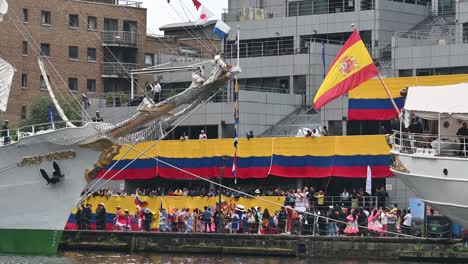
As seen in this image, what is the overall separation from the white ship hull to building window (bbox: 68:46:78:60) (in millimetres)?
47271

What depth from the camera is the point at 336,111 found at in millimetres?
70500

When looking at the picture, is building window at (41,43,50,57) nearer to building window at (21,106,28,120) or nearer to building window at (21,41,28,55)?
building window at (21,41,28,55)

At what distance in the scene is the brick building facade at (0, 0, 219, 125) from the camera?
9319 centimetres

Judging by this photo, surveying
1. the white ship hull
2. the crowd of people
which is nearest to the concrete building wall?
the crowd of people

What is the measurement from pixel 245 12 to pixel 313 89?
954 centimetres

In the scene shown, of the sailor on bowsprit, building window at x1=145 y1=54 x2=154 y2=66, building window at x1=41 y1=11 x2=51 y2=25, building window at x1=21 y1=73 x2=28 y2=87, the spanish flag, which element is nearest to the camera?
the spanish flag

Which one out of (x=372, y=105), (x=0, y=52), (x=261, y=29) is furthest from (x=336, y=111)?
(x=0, y=52)

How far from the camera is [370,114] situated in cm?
6781

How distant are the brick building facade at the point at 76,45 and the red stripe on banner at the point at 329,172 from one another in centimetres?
2702

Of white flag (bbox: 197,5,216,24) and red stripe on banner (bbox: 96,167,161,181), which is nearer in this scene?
white flag (bbox: 197,5,216,24)

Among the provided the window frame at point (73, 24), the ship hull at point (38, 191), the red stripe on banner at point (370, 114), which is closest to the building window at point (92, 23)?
the window frame at point (73, 24)

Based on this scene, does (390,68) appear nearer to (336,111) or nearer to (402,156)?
(336,111)

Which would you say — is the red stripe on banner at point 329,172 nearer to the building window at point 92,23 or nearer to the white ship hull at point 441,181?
the white ship hull at point 441,181

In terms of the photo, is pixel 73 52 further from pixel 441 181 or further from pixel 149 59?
pixel 441 181
